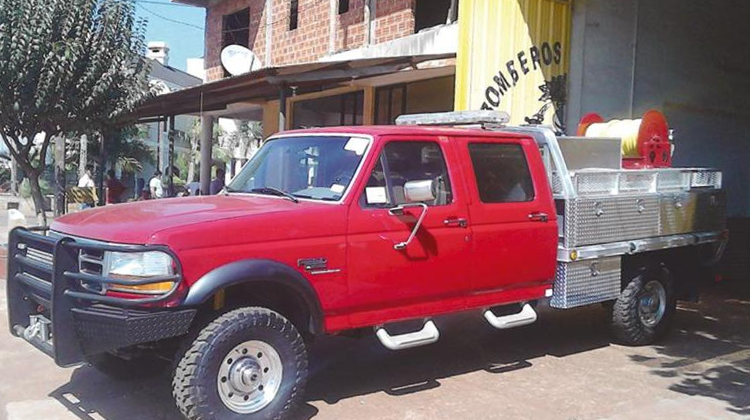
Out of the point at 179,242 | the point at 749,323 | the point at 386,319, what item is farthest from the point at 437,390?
the point at 749,323

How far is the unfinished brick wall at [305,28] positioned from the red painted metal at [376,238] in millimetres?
8398

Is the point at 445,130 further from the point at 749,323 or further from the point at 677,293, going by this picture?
the point at 749,323

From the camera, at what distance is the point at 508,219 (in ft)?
19.1

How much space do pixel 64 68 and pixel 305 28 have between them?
7.80 metres

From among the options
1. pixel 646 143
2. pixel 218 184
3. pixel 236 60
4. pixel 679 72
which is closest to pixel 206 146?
pixel 218 184

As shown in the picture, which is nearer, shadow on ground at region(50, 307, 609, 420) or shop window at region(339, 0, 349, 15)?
shadow on ground at region(50, 307, 609, 420)

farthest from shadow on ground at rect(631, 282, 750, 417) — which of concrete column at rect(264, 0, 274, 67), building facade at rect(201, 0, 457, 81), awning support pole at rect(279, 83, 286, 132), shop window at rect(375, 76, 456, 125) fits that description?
concrete column at rect(264, 0, 274, 67)

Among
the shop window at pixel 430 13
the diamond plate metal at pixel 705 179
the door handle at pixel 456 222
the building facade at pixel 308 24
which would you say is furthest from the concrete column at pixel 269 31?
the door handle at pixel 456 222

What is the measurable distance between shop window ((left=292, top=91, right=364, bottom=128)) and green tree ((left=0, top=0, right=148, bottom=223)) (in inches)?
198

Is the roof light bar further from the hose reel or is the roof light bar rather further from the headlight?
the headlight

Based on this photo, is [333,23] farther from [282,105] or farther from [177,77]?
[177,77]

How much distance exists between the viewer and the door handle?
213 inches

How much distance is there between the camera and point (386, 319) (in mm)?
5160

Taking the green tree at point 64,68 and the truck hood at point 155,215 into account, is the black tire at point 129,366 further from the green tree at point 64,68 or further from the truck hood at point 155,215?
the green tree at point 64,68
